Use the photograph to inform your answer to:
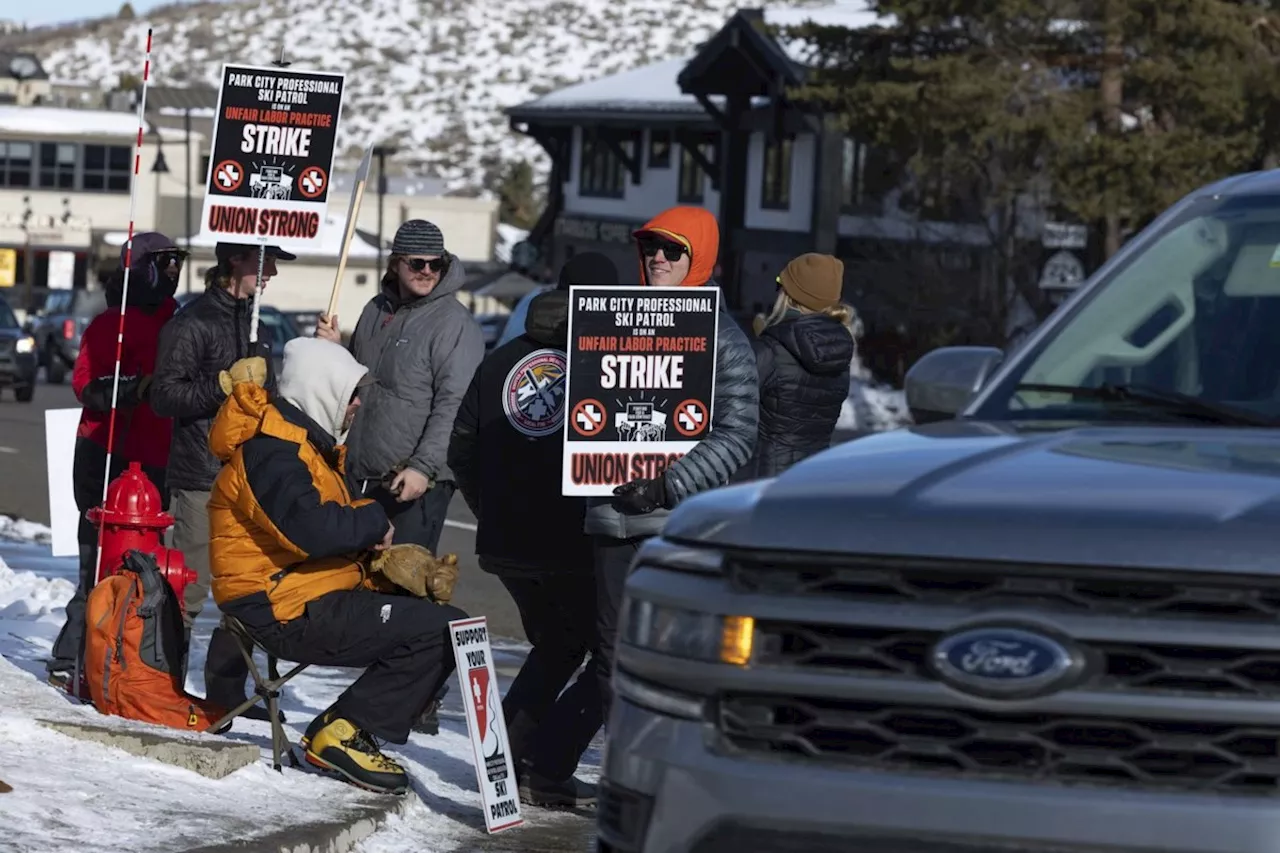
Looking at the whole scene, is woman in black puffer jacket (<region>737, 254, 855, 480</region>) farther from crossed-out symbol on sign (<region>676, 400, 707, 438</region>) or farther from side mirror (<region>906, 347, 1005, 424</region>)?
side mirror (<region>906, 347, 1005, 424</region>)

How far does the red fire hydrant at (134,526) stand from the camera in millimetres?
9039

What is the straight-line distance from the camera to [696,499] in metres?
4.63

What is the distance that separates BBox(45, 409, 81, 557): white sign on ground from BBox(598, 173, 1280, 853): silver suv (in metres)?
6.45

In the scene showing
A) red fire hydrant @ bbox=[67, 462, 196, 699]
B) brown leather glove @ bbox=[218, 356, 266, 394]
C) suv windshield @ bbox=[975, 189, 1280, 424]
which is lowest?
red fire hydrant @ bbox=[67, 462, 196, 699]

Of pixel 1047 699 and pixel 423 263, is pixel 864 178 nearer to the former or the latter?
pixel 423 263

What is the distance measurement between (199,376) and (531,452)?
1939 mm

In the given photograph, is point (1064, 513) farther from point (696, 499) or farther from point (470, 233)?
point (470, 233)

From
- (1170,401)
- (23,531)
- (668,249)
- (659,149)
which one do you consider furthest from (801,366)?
(659,149)

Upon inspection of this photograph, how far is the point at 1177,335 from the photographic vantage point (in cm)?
535

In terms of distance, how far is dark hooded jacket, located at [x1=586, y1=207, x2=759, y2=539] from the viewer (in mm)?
7594

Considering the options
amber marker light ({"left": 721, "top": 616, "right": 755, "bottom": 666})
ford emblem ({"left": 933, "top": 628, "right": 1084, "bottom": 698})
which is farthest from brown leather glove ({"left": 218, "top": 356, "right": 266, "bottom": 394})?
ford emblem ({"left": 933, "top": 628, "right": 1084, "bottom": 698})

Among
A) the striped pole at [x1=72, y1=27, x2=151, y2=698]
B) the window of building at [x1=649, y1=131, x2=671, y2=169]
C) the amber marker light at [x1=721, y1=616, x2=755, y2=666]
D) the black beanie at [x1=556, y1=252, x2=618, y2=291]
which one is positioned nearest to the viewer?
the amber marker light at [x1=721, y1=616, x2=755, y2=666]

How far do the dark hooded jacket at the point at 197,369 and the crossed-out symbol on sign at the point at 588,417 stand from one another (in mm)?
1938

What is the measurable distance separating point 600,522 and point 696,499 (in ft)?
10.5
